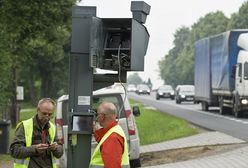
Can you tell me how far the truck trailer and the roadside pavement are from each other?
9080 millimetres

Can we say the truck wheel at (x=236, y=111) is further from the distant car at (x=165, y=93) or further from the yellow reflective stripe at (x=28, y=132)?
the distant car at (x=165, y=93)

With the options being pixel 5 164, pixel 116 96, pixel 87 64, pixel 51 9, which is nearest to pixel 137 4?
pixel 87 64

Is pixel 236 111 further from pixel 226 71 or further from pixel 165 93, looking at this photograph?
pixel 165 93

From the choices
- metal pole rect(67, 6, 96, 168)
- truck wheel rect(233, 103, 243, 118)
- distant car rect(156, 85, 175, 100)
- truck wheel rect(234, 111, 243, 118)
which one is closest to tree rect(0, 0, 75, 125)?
truck wheel rect(233, 103, 243, 118)

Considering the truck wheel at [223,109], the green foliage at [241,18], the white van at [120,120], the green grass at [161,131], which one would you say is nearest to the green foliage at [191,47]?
the green foliage at [241,18]

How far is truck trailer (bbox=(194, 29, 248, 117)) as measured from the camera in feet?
99.2

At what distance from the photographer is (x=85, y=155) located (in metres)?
7.29

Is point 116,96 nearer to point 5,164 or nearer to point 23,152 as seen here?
point 5,164

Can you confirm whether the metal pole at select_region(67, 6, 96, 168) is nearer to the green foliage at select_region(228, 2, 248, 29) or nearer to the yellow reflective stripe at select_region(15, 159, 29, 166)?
the yellow reflective stripe at select_region(15, 159, 29, 166)

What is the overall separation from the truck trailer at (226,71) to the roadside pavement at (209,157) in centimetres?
908

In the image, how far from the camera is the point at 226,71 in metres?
32.0

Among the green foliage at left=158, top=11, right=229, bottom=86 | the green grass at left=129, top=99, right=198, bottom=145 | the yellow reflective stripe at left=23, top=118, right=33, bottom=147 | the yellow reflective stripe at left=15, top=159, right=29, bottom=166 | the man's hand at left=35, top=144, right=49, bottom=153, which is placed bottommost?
the green grass at left=129, top=99, right=198, bottom=145

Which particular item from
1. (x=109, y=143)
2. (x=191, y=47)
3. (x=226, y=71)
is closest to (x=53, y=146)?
(x=109, y=143)

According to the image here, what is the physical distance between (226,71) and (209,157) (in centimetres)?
1769
